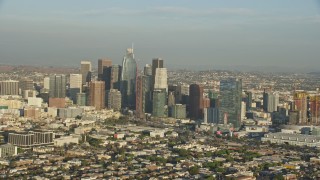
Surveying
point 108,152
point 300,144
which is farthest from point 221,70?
point 108,152

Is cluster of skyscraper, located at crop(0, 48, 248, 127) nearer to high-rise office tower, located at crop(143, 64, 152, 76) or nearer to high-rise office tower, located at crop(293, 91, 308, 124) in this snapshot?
high-rise office tower, located at crop(143, 64, 152, 76)

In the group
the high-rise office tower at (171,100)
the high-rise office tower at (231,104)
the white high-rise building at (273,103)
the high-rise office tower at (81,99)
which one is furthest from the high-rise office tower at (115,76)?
the high-rise office tower at (231,104)

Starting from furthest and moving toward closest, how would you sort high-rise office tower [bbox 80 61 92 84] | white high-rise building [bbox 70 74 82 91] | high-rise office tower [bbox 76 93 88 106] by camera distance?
high-rise office tower [bbox 80 61 92 84], white high-rise building [bbox 70 74 82 91], high-rise office tower [bbox 76 93 88 106]

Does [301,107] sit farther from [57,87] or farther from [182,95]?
[57,87]

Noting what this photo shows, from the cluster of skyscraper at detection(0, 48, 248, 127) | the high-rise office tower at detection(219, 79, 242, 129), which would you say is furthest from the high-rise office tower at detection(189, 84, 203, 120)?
the high-rise office tower at detection(219, 79, 242, 129)

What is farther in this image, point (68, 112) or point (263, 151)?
point (68, 112)

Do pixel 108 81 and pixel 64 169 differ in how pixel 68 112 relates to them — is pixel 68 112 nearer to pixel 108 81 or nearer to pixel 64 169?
pixel 108 81
